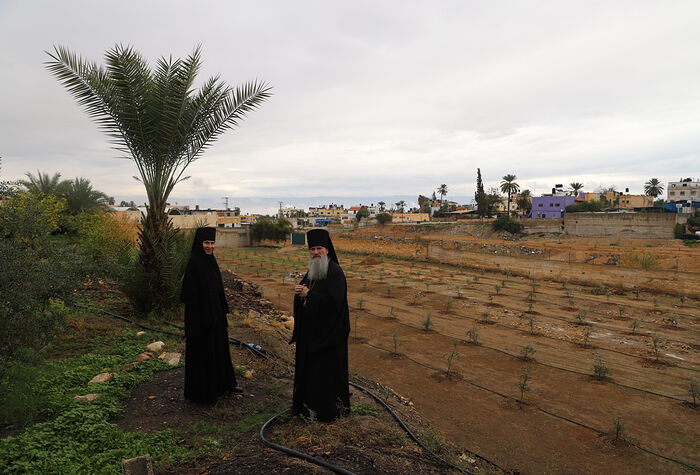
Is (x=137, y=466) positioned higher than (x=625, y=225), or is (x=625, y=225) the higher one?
(x=625, y=225)

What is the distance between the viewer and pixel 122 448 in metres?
3.46

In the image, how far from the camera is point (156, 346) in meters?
6.21

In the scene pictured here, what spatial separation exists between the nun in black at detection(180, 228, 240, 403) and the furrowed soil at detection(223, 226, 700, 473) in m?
3.00

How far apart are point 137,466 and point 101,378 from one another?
255 centimetres

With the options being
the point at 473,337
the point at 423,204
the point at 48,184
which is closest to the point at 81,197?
the point at 48,184

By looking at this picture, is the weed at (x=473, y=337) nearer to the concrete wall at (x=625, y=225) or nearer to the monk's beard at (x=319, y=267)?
the monk's beard at (x=319, y=267)

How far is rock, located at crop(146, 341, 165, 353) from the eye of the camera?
6137 millimetres

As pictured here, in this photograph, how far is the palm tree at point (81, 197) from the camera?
750 inches

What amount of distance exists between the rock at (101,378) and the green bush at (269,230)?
3202cm

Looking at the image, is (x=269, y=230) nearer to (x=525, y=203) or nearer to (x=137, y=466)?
(x=137, y=466)

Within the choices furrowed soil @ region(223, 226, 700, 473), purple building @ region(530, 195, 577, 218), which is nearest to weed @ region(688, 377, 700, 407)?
furrowed soil @ region(223, 226, 700, 473)

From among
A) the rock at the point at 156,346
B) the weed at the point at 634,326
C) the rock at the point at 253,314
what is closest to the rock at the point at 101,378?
the rock at the point at 156,346

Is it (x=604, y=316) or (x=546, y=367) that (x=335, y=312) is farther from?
(x=604, y=316)

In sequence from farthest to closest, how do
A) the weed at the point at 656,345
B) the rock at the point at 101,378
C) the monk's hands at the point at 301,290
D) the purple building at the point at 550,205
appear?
the purple building at the point at 550,205, the weed at the point at 656,345, the rock at the point at 101,378, the monk's hands at the point at 301,290
